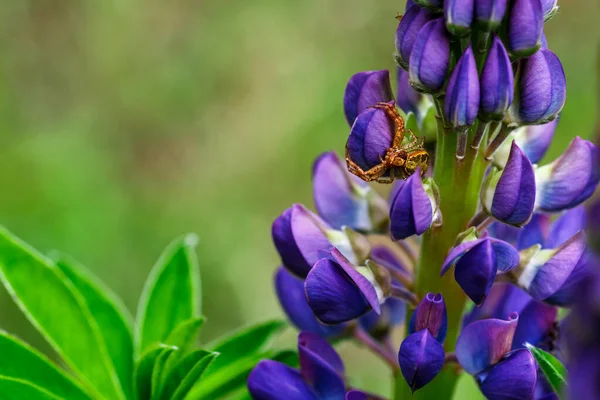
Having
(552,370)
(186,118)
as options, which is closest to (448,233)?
(552,370)

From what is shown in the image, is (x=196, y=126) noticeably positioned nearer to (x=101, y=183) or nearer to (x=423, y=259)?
(x=101, y=183)

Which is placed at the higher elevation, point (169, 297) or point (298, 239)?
point (298, 239)

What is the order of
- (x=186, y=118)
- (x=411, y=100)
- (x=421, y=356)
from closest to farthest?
(x=421, y=356)
(x=411, y=100)
(x=186, y=118)

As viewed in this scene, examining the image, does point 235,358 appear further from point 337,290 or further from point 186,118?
point 186,118

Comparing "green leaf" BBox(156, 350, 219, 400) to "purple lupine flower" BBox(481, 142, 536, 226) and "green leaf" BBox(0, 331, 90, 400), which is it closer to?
"green leaf" BBox(0, 331, 90, 400)

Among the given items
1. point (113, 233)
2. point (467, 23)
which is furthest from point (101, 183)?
point (467, 23)

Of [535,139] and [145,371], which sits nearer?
[145,371]
